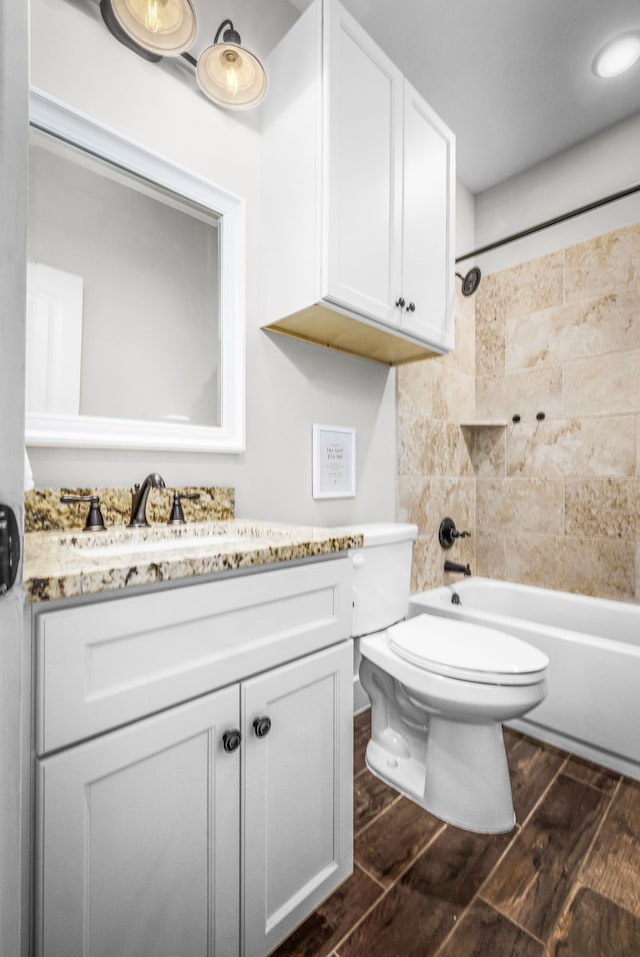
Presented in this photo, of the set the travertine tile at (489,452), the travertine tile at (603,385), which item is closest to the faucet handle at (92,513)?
the travertine tile at (489,452)

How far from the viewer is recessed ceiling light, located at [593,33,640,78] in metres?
1.75

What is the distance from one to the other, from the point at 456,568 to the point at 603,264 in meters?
1.67

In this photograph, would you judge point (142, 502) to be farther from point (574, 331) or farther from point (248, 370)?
point (574, 331)

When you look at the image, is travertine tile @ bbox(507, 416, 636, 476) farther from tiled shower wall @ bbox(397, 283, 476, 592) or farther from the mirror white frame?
the mirror white frame

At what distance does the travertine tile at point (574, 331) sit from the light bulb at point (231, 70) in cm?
181

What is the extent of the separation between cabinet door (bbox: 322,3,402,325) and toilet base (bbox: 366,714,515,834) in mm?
1319

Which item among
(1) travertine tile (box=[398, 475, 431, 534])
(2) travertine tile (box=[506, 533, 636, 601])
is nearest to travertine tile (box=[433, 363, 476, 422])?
(1) travertine tile (box=[398, 475, 431, 534])

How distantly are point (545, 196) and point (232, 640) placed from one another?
2.77 meters

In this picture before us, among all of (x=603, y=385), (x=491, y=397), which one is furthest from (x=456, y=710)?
(x=491, y=397)

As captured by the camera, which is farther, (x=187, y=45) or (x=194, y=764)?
(x=187, y=45)

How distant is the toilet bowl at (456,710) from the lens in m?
1.18

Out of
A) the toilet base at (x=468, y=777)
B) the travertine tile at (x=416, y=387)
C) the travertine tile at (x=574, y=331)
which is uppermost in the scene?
the travertine tile at (x=574, y=331)

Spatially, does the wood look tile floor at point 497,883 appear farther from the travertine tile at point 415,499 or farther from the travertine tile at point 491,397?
the travertine tile at point 491,397

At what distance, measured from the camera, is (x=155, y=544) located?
42.2 inches
